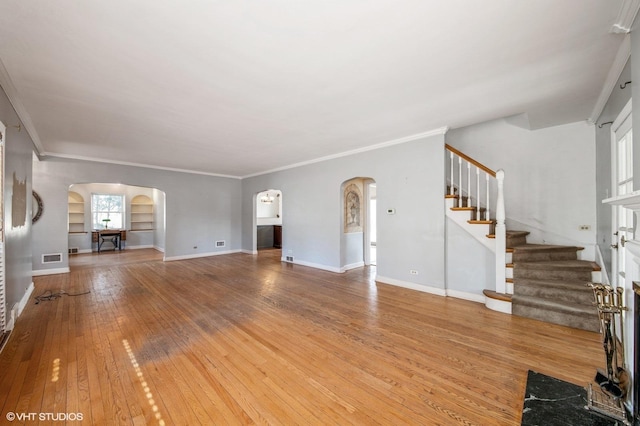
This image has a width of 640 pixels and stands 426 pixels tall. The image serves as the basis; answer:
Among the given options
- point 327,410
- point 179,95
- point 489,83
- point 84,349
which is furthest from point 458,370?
point 179,95

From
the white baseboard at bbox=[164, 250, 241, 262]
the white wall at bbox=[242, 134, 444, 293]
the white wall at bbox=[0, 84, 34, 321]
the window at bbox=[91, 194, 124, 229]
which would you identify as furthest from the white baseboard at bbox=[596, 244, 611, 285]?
the window at bbox=[91, 194, 124, 229]

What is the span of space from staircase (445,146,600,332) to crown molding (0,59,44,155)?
5708mm

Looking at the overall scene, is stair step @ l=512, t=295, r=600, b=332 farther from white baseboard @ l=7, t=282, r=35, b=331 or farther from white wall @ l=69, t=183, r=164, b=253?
white wall @ l=69, t=183, r=164, b=253

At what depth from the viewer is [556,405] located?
70.9 inches

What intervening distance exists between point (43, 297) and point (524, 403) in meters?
6.50

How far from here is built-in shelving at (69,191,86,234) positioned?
9344 millimetres

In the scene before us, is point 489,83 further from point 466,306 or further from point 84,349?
point 84,349

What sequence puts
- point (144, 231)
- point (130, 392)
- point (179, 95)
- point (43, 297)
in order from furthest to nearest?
point (144, 231), point (43, 297), point (179, 95), point (130, 392)

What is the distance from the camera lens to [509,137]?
4.61 metres

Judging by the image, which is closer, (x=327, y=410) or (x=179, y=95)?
(x=327, y=410)

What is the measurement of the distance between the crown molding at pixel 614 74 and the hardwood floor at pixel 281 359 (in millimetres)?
2771

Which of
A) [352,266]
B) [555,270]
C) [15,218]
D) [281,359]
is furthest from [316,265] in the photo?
[15,218]

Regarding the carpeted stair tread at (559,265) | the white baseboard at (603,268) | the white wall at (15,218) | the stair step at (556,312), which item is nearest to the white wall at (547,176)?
the white baseboard at (603,268)

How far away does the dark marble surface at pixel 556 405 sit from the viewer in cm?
166
